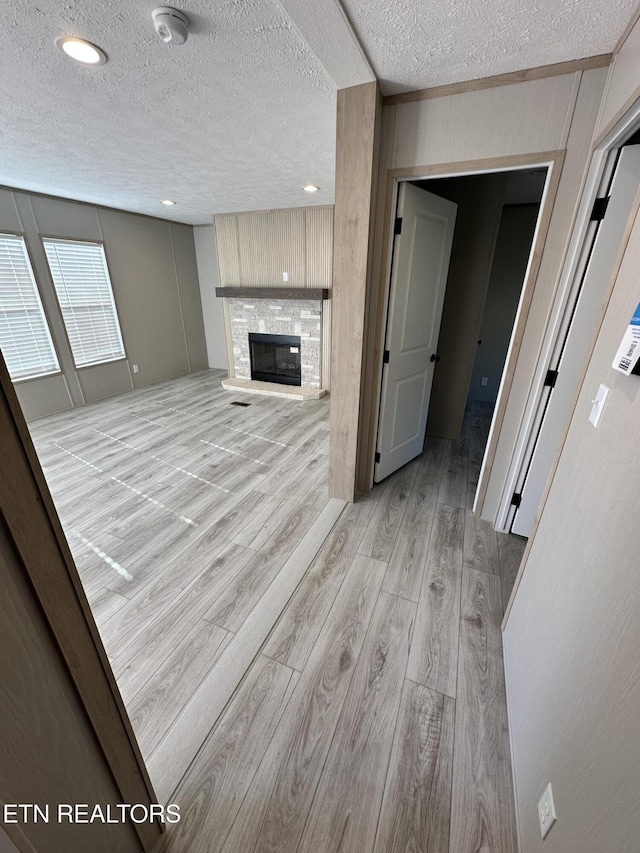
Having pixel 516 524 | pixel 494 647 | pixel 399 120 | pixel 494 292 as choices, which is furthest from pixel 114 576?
pixel 494 292

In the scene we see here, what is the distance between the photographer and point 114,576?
6.42 feet

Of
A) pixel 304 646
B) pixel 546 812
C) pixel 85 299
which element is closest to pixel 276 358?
pixel 85 299

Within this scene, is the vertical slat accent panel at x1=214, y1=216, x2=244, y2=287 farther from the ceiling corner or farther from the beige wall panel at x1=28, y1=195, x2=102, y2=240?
the ceiling corner

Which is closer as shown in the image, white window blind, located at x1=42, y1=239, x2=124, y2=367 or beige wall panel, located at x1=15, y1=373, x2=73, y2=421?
beige wall panel, located at x1=15, y1=373, x2=73, y2=421

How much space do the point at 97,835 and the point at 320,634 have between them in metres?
0.96

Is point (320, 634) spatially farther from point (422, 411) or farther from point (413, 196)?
point (413, 196)

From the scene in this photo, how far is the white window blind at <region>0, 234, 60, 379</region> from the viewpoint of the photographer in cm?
374

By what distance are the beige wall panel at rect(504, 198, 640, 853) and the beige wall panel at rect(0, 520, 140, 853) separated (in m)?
1.03

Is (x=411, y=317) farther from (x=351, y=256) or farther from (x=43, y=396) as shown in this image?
(x=43, y=396)

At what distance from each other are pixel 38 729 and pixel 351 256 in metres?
2.20

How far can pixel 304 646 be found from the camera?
1560 mm

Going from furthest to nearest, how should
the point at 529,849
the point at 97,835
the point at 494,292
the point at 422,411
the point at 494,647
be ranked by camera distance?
the point at 494,292 < the point at 422,411 < the point at 494,647 < the point at 529,849 < the point at 97,835

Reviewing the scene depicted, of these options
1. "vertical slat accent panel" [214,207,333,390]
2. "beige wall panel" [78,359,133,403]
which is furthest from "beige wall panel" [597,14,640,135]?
"beige wall panel" [78,359,133,403]

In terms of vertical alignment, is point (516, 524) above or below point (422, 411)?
below
